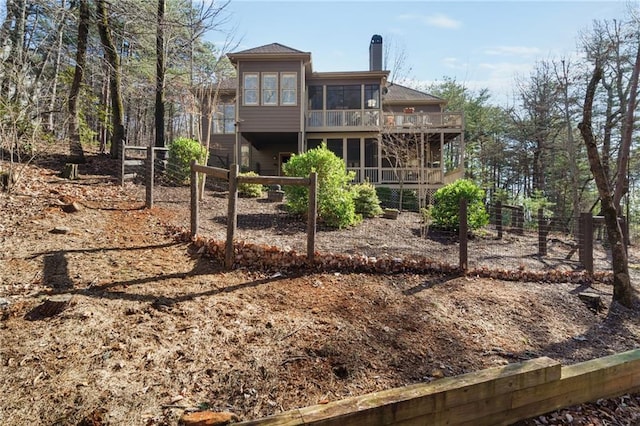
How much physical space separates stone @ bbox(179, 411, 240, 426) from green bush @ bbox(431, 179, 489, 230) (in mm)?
7660

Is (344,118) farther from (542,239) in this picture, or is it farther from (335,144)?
(542,239)

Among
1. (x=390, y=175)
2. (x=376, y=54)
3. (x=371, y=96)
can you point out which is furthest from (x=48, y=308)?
(x=376, y=54)

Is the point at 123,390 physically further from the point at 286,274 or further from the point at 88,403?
the point at 286,274

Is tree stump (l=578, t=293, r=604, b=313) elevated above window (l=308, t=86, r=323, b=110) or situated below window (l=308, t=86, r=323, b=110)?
below

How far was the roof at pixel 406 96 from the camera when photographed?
760 inches

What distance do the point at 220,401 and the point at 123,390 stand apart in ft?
1.92

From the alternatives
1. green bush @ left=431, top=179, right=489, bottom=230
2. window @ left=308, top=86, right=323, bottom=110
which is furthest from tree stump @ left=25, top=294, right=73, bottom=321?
window @ left=308, top=86, right=323, bottom=110

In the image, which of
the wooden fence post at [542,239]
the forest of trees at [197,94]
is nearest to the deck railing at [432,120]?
the forest of trees at [197,94]

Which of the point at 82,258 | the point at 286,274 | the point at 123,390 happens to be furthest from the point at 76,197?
the point at 123,390

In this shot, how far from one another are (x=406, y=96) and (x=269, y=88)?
7987 mm

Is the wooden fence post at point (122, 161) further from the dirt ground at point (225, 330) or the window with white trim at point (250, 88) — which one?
the window with white trim at point (250, 88)

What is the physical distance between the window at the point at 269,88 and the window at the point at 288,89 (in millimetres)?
268

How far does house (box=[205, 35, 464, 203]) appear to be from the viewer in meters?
15.9

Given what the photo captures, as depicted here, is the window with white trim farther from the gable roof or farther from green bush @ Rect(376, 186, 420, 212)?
green bush @ Rect(376, 186, 420, 212)
